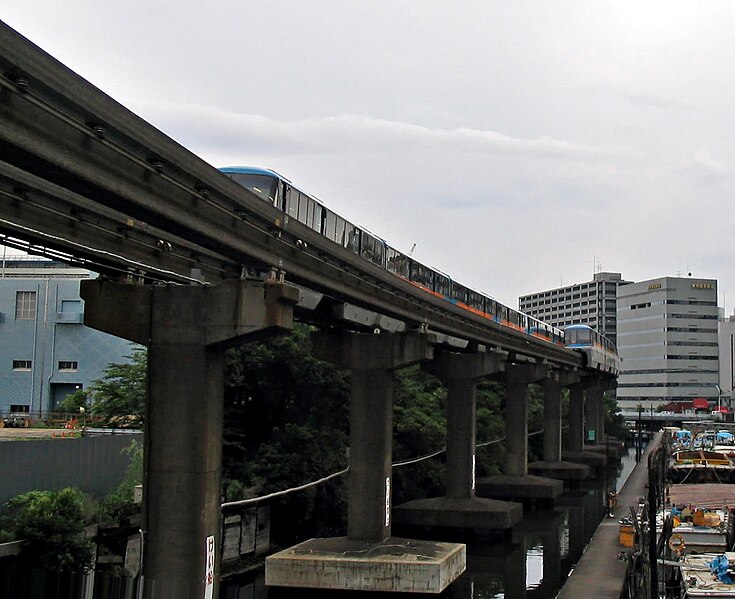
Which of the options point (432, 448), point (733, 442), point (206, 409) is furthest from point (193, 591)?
point (733, 442)

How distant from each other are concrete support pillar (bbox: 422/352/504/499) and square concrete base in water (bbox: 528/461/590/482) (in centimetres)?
2966

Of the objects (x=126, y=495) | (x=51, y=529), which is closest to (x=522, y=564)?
(x=126, y=495)

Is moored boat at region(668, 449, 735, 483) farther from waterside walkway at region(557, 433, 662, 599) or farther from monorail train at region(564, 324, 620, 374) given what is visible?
monorail train at region(564, 324, 620, 374)

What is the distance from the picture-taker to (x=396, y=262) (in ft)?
137

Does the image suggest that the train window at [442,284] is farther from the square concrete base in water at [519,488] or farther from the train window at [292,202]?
the square concrete base in water at [519,488]

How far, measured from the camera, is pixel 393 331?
132 feet

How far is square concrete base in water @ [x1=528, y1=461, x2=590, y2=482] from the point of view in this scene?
8088cm

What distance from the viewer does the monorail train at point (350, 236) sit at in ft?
97.6

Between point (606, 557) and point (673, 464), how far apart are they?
31.8 metres

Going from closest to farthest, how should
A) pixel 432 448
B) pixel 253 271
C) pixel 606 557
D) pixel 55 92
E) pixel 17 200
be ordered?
pixel 55 92, pixel 17 200, pixel 253 271, pixel 606 557, pixel 432 448

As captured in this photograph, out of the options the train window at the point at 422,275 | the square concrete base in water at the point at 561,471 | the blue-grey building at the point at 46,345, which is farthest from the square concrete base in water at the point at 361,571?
the square concrete base in water at the point at 561,471

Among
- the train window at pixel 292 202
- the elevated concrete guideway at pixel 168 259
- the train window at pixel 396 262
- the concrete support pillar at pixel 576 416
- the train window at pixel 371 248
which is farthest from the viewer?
the concrete support pillar at pixel 576 416

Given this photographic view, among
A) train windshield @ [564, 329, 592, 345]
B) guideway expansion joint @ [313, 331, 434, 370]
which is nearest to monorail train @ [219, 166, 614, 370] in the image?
guideway expansion joint @ [313, 331, 434, 370]

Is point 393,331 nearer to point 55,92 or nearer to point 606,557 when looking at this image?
point 606,557
